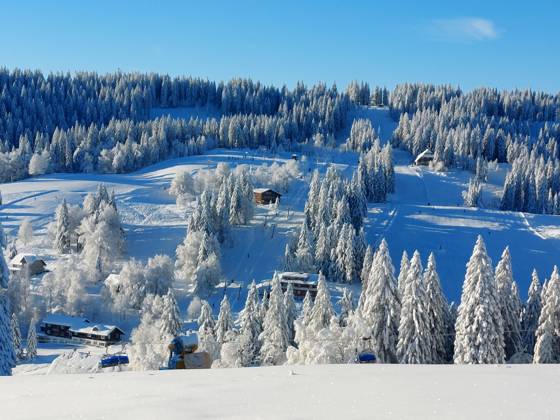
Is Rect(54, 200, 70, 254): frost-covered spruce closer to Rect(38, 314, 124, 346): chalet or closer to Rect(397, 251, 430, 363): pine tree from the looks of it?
Rect(38, 314, 124, 346): chalet

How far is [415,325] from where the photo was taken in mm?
35906

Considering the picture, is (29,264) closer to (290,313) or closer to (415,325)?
(290,313)

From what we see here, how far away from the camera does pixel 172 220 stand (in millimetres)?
96000

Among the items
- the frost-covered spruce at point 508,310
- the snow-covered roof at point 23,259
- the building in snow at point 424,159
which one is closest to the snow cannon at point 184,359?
the frost-covered spruce at point 508,310

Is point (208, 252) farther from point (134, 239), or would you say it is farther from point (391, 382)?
point (391, 382)

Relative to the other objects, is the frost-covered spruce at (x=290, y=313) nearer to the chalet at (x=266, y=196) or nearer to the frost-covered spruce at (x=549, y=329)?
the frost-covered spruce at (x=549, y=329)

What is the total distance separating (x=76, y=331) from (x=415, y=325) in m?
42.0

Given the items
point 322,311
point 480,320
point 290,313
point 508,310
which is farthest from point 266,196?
point 480,320

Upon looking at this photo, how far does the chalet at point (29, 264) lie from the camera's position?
73.7 meters

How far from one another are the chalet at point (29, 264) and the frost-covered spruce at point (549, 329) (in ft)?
209

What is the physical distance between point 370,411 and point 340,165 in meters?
135

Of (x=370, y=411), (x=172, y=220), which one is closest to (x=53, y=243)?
(x=172, y=220)

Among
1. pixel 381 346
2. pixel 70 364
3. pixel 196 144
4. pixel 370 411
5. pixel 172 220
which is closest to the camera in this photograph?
pixel 370 411

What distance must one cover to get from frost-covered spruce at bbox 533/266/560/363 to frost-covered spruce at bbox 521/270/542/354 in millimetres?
2764
